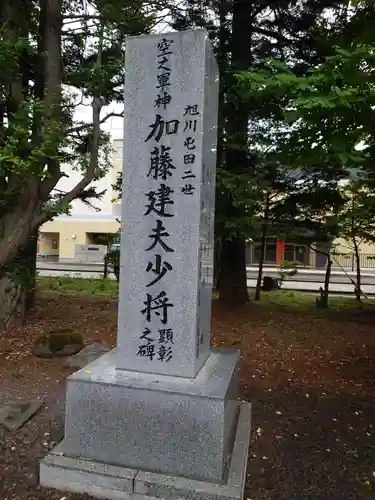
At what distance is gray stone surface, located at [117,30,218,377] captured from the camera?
304 centimetres

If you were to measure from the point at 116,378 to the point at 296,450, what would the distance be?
178cm

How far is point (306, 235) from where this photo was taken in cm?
851

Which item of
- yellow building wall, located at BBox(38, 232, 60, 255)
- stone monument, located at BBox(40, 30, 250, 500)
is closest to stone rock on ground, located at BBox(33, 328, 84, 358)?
stone monument, located at BBox(40, 30, 250, 500)

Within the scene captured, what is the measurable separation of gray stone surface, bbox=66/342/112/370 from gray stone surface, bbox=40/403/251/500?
2023 millimetres

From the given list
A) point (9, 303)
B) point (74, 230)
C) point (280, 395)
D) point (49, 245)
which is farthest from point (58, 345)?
point (49, 245)

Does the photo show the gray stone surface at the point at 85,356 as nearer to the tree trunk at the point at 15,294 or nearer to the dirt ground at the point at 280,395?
the dirt ground at the point at 280,395

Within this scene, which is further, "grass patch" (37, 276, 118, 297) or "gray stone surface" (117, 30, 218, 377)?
"grass patch" (37, 276, 118, 297)

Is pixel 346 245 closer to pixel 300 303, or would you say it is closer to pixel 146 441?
pixel 300 303

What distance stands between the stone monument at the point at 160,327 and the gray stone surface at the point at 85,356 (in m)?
1.81

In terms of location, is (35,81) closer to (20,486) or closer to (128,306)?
(128,306)

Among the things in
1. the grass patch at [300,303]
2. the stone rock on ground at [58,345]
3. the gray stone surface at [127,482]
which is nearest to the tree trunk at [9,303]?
the stone rock on ground at [58,345]

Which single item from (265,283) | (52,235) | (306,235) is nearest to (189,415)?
(306,235)

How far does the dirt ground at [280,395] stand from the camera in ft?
9.95

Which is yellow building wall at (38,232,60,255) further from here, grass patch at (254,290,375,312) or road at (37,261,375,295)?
grass patch at (254,290,375,312)
